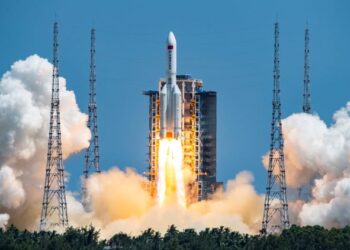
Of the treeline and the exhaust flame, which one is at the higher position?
Result: the exhaust flame

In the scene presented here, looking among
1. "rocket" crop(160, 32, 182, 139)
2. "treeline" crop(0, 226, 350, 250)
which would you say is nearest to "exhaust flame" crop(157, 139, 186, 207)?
"rocket" crop(160, 32, 182, 139)

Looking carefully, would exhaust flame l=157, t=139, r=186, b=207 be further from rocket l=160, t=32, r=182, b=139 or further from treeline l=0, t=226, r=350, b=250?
treeline l=0, t=226, r=350, b=250

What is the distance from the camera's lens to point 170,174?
161m

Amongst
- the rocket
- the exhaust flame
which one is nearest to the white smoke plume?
the exhaust flame

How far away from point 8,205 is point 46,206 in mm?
4060

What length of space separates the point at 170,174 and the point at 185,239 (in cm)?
1196

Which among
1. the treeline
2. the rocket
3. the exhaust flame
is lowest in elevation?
the treeline

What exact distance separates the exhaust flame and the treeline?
7686 millimetres

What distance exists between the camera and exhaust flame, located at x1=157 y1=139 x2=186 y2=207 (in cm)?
16025

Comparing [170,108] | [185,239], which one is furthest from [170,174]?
[185,239]

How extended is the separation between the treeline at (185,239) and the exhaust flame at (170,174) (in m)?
7.69

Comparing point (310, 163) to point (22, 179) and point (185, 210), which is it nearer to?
point (185, 210)

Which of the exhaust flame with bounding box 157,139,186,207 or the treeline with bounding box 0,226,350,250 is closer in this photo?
the treeline with bounding box 0,226,350,250

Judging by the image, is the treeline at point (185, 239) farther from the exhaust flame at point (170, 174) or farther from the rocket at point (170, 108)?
the rocket at point (170, 108)
